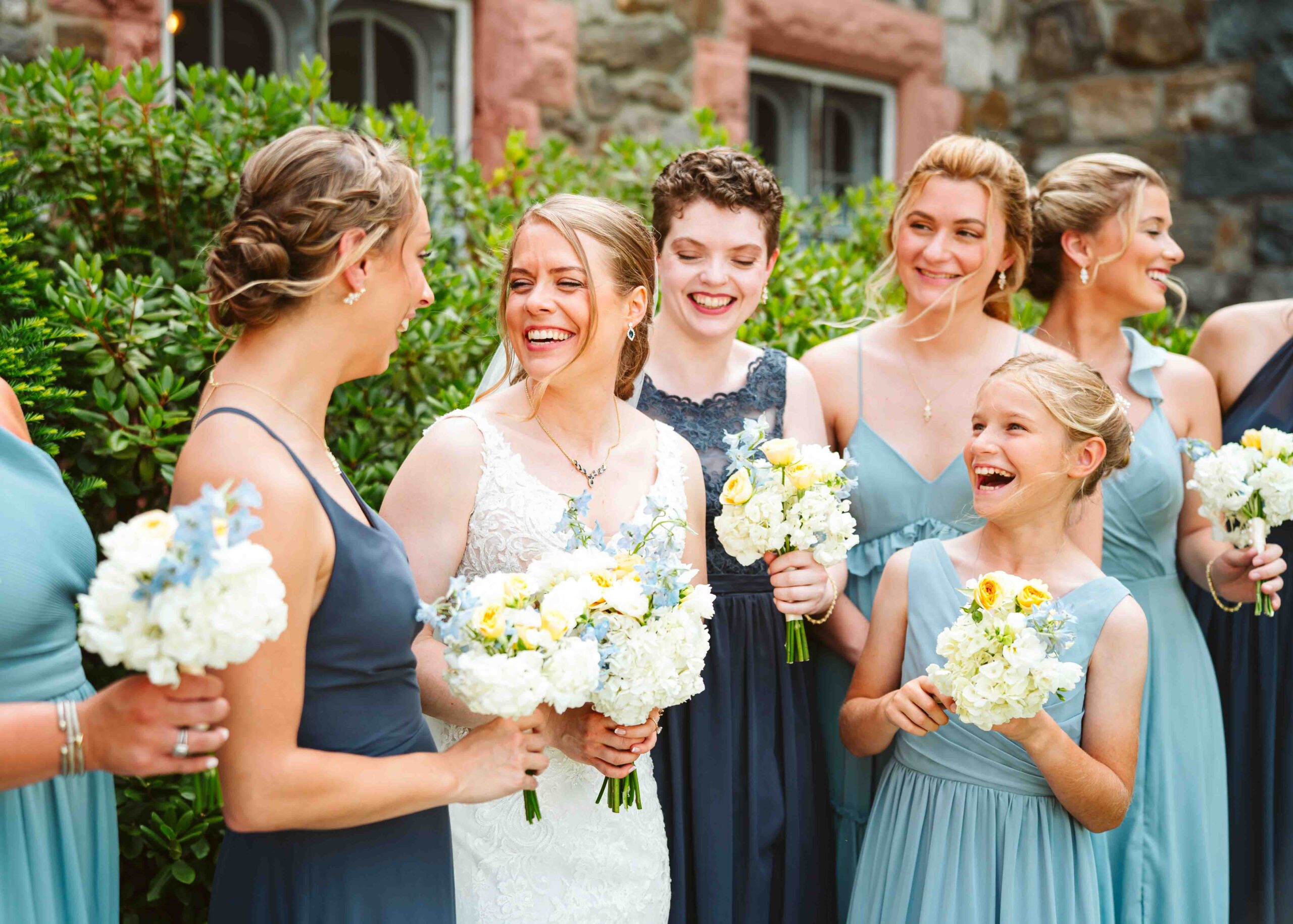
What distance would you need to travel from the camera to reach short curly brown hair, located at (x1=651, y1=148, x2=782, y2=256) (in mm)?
3387

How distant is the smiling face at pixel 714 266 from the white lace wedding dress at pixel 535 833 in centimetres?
84

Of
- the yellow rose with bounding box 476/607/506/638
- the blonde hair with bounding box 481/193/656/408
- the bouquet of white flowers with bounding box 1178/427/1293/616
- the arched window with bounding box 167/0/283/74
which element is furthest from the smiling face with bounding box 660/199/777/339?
the arched window with bounding box 167/0/283/74

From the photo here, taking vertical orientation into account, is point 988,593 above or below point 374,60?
below

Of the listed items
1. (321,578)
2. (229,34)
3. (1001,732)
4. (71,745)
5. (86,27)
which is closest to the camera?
(71,745)

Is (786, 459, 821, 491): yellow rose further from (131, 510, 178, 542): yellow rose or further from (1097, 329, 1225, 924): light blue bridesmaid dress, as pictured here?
(131, 510, 178, 542): yellow rose

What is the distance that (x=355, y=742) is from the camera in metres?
2.09

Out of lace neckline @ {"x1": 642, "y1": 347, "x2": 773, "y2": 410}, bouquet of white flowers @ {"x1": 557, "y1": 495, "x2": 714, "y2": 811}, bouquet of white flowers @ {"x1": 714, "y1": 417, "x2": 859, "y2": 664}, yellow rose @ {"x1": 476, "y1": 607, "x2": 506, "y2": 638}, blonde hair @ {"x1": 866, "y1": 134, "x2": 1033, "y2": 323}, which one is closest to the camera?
yellow rose @ {"x1": 476, "y1": 607, "x2": 506, "y2": 638}

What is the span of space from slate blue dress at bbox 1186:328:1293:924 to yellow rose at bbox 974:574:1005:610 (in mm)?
1812

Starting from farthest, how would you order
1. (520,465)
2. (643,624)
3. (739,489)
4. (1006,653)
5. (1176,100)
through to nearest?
(1176,100)
(739,489)
(520,465)
(1006,653)
(643,624)

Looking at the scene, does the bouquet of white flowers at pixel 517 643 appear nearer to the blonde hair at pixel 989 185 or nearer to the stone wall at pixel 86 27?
the blonde hair at pixel 989 185

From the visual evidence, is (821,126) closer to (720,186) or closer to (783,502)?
(720,186)

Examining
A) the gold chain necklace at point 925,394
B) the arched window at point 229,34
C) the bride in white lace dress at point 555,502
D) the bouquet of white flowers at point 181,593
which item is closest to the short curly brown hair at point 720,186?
the bride in white lace dress at point 555,502

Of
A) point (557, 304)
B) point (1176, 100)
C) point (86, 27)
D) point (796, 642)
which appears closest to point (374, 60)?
point (86, 27)

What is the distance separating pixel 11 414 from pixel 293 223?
0.85 m
